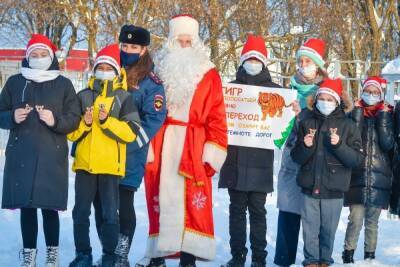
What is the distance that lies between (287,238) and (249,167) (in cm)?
81

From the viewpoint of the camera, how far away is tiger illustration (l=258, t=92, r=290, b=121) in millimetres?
6035

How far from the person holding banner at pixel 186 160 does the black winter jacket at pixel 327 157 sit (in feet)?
2.37

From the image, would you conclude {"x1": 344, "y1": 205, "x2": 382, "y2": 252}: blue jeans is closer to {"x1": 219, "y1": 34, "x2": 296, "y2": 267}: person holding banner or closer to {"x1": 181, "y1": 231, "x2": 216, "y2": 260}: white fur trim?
{"x1": 219, "y1": 34, "x2": 296, "y2": 267}: person holding banner

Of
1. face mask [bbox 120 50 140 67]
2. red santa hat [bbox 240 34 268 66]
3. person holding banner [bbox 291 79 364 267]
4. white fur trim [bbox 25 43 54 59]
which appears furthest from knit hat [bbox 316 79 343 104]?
white fur trim [bbox 25 43 54 59]

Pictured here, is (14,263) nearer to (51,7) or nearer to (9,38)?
(51,7)

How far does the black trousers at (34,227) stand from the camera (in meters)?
5.49

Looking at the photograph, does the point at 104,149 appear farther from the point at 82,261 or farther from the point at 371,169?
the point at 371,169

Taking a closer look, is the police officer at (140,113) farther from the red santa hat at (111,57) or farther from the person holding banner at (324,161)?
the person holding banner at (324,161)

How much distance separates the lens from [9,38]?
37.1m

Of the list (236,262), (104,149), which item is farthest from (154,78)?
(236,262)

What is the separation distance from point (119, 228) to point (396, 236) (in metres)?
3.68

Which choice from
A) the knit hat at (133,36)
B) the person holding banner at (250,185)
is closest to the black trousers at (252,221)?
the person holding banner at (250,185)

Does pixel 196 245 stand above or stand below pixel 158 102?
below

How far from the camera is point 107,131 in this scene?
5.41 metres
